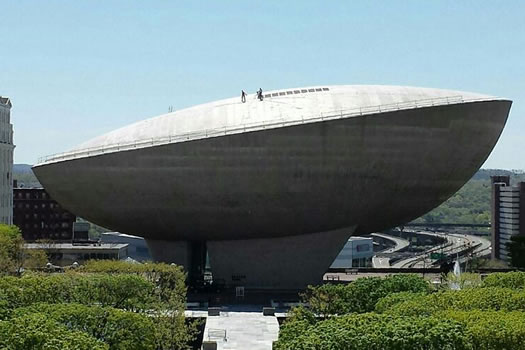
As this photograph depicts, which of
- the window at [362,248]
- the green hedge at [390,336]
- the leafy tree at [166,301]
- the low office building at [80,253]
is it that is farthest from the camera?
the window at [362,248]

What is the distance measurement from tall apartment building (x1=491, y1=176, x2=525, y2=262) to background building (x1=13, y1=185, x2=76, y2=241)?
64.8 meters

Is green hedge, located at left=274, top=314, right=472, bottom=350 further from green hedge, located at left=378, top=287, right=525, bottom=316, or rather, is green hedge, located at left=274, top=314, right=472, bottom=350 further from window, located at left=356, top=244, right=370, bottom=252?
window, located at left=356, top=244, right=370, bottom=252

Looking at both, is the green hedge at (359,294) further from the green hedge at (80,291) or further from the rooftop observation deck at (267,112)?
the rooftop observation deck at (267,112)

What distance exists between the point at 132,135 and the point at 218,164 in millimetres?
7564

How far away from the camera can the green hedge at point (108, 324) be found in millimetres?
37219

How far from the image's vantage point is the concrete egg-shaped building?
66562 mm

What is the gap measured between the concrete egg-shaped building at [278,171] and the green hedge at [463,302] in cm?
2486

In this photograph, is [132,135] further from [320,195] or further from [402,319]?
[402,319]

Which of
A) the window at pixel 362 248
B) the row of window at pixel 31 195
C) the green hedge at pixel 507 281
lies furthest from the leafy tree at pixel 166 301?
the row of window at pixel 31 195

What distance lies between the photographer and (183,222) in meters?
70.3

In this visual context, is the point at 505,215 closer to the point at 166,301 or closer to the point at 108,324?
the point at 166,301

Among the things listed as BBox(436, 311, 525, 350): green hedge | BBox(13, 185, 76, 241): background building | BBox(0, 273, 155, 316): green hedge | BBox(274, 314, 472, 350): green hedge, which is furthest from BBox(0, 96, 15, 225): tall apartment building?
BBox(436, 311, 525, 350): green hedge

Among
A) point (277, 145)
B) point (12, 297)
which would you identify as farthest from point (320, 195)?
point (12, 297)

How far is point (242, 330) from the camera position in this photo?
177 feet
